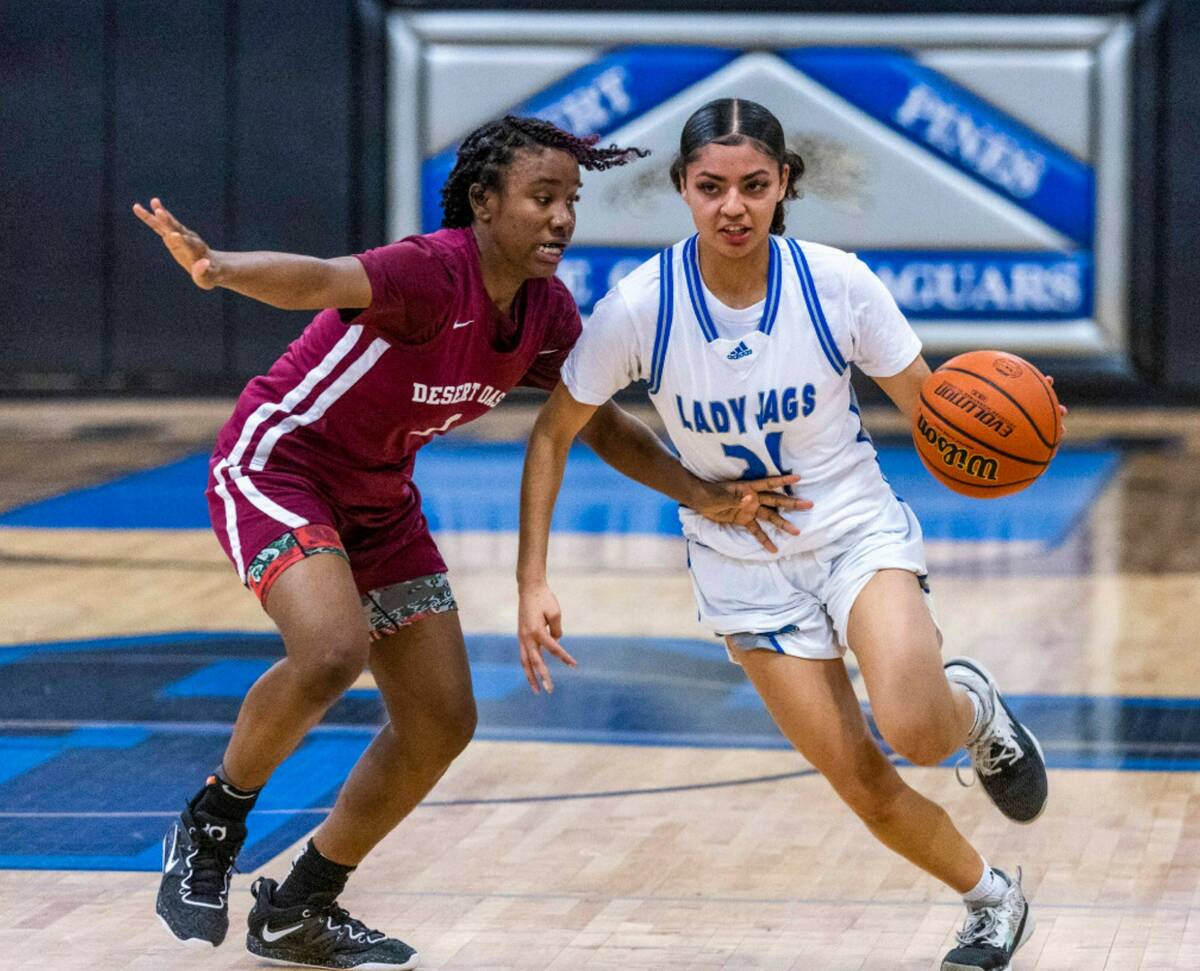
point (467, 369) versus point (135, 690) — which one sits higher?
point (467, 369)

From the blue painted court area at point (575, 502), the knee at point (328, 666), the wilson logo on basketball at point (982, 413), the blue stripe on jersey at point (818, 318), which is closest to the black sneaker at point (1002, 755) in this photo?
the wilson logo on basketball at point (982, 413)

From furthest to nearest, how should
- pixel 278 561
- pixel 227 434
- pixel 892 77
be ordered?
pixel 892 77 → pixel 227 434 → pixel 278 561

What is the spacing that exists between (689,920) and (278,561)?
1.14 meters

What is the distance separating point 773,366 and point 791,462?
216 mm

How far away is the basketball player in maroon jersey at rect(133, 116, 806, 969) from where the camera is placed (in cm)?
356

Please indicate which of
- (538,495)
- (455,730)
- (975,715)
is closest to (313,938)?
(455,730)

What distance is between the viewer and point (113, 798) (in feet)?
16.0

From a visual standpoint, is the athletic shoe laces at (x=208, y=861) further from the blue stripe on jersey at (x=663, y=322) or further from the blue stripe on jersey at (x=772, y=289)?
the blue stripe on jersey at (x=772, y=289)

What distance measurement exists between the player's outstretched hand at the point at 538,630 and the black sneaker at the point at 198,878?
630 millimetres

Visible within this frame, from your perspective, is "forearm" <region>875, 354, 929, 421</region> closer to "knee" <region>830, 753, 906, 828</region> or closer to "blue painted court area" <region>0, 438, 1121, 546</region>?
"knee" <region>830, 753, 906, 828</region>

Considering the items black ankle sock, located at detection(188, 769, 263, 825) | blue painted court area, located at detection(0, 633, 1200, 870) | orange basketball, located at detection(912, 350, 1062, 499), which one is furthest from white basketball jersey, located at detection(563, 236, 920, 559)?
blue painted court area, located at detection(0, 633, 1200, 870)

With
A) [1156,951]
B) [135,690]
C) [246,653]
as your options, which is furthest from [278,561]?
[246,653]

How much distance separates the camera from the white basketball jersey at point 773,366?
3605 mm

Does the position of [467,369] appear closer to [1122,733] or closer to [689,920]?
[689,920]
